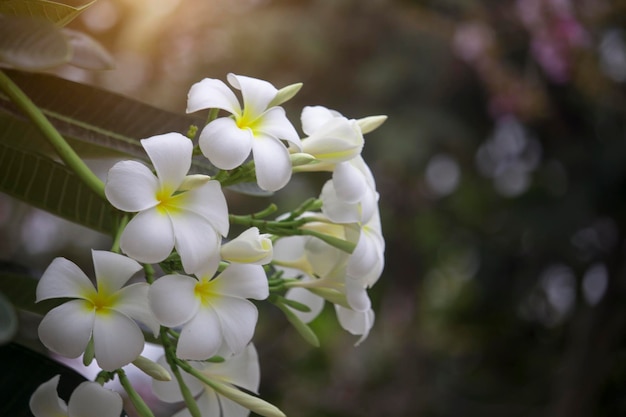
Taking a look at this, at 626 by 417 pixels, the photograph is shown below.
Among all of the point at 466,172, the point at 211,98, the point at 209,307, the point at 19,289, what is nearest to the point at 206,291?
the point at 209,307

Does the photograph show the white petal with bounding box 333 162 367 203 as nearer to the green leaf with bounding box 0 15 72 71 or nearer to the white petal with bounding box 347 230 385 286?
the white petal with bounding box 347 230 385 286

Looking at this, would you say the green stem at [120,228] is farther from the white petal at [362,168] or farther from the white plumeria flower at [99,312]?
the white petal at [362,168]

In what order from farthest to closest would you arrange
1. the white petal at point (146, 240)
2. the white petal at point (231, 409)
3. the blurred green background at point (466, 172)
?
the blurred green background at point (466, 172) → the white petal at point (231, 409) → the white petal at point (146, 240)

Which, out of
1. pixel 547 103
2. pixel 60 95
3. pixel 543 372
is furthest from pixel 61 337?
pixel 543 372

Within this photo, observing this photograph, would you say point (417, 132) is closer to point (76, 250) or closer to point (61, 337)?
point (76, 250)

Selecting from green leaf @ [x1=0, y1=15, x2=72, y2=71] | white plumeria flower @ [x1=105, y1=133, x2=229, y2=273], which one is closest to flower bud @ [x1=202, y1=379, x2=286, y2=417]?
white plumeria flower @ [x1=105, y1=133, x2=229, y2=273]

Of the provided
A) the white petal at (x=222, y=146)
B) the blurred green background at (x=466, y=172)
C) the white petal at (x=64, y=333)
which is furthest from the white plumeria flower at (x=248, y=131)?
the blurred green background at (x=466, y=172)
